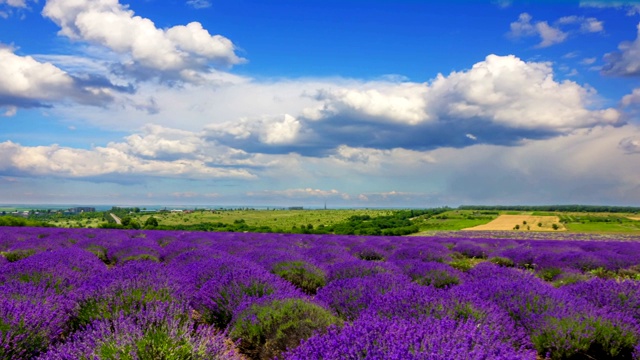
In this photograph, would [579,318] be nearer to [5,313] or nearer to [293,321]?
[293,321]

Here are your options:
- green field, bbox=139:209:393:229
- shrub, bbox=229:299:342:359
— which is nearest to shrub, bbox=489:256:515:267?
shrub, bbox=229:299:342:359

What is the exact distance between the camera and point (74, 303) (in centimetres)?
509

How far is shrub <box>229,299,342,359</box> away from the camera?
4.48m

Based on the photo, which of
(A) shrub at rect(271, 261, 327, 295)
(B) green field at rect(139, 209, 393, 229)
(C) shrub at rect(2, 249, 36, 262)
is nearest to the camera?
(A) shrub at rect(271, 261, 327, 295)

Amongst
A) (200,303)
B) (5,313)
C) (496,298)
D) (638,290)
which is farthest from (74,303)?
(638,290)

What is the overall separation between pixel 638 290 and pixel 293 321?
17.4ft

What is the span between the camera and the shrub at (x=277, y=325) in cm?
448

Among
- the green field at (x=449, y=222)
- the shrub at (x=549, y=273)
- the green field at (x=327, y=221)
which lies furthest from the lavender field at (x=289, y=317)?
the green field at (x=449, y=222)

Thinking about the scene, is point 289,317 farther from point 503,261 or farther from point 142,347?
point 503,261

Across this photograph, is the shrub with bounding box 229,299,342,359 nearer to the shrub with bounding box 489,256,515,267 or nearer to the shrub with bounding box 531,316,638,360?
the shrub with bounding box 531,316,638,360

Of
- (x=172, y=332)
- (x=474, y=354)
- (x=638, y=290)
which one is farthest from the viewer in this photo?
(x=638, y=290)

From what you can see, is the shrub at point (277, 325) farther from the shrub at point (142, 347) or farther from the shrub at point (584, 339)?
the shrub at point (584, 339)

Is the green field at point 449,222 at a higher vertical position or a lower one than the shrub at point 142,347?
lower

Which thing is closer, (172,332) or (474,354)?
(474,354)
